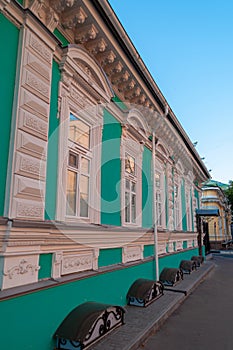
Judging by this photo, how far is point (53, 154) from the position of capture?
3936mm

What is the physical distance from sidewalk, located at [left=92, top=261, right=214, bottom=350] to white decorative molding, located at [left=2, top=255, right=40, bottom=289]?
1.30 m

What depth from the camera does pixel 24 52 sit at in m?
3.45

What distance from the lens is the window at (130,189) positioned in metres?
6.36

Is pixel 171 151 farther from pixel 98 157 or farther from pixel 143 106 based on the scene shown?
pixel 98 157

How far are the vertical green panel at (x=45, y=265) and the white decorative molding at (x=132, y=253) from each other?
2.37m

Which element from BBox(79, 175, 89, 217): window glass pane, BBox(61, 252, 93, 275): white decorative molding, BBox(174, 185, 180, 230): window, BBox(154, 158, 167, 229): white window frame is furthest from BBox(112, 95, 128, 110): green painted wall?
BBox(174, 185, 180, 230): window

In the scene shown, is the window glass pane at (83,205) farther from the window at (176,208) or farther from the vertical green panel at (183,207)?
the vertical green panel at (183,207)

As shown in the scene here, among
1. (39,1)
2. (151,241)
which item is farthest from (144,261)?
(39,1)

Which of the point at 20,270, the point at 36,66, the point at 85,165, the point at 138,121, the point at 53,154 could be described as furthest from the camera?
the point at 138,121

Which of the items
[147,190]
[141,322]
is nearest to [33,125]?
[141,322]

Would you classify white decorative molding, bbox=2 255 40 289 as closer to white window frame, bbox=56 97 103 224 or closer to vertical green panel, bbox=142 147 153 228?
white window frame, bbox=56 97 103 224

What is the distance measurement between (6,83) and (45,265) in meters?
2.23

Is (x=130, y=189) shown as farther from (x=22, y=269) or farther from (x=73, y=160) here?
(x=22, y=269)

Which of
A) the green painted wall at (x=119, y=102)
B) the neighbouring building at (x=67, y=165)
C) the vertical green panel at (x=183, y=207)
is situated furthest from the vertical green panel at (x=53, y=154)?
the vertical green panel at (x=183, y=207)
